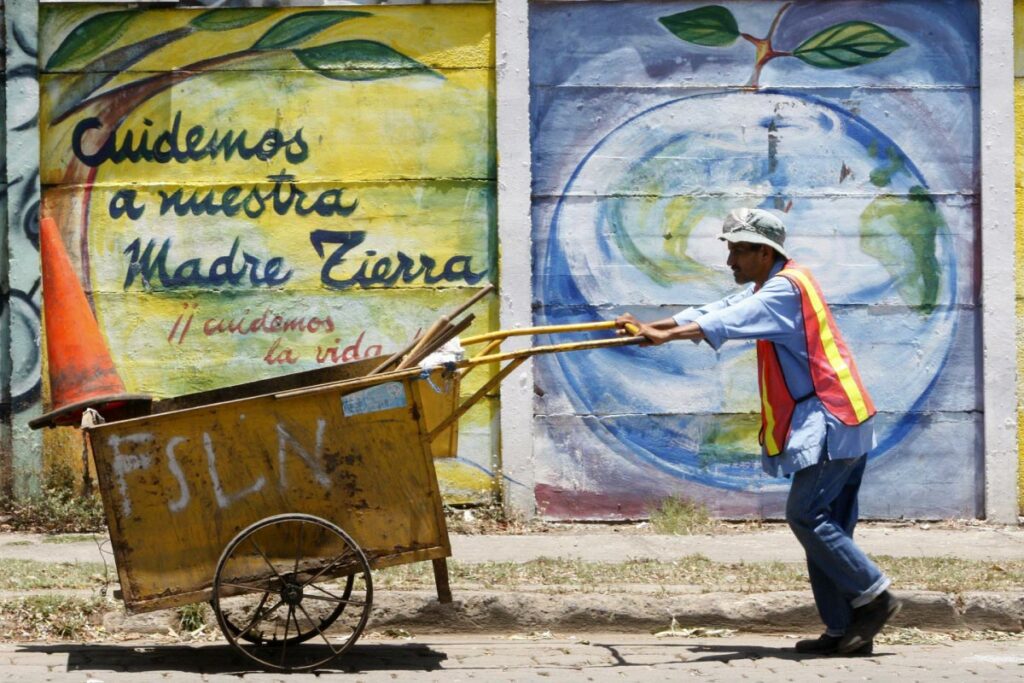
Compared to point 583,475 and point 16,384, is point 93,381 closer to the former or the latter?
point 16,384

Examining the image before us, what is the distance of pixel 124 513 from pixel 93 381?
656 millimetres

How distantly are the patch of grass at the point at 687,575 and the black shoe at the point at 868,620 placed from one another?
0.81 meters

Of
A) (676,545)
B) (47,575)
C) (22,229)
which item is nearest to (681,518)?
(676,545)

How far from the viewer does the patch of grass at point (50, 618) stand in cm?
639

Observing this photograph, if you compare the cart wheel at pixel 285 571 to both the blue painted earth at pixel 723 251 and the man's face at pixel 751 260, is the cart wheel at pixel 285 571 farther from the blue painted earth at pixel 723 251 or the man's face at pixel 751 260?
the blue painted earth at pixel 723 251

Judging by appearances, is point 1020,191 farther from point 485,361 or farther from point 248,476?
point 248,476

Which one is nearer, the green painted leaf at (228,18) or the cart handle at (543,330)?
the cart handle at (543,330)

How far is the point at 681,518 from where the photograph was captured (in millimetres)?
9102

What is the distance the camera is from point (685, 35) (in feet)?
30.3

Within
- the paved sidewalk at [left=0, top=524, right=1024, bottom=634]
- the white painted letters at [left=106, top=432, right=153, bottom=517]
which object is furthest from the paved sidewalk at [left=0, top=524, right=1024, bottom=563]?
the white painted letters at [left=106, top=432, right=153, bottom=517]

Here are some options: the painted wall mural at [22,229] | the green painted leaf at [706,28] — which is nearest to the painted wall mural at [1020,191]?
the green painted leaf at [706,28]

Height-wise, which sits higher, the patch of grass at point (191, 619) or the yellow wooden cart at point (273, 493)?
the yellow wooden cart at point (273, 493)

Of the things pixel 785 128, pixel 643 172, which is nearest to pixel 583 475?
pixel 643 172

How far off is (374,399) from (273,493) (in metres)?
0.53
